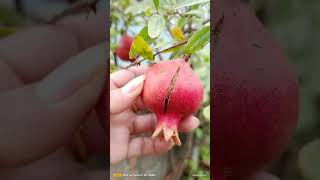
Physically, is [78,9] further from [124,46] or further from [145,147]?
[145,147]

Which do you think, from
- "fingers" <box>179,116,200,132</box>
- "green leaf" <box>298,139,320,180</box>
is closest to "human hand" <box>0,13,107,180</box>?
"fingers" <box>179,116,200,132</box>

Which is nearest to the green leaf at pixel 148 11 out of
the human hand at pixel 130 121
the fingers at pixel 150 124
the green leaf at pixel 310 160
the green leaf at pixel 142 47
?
the green leaf at pixel 142 47

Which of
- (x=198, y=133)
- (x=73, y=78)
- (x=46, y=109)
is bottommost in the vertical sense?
(x=198, y=133)

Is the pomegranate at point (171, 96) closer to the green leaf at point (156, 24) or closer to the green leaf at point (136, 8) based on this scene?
the green leaf at point (156, 24)

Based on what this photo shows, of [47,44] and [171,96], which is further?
[47,44]

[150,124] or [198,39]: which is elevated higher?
[198,39]

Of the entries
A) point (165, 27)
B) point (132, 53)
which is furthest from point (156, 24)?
point (132, 53)

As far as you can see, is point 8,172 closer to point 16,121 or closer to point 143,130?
point 16,121
